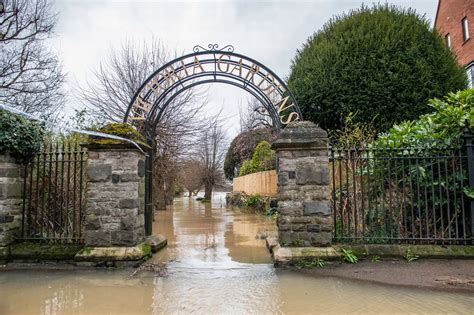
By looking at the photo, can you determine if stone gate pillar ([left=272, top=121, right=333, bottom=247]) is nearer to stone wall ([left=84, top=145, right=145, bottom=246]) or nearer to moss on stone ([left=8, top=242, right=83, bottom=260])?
stone wall ([left=84, top=145, right=145, bottom=246])

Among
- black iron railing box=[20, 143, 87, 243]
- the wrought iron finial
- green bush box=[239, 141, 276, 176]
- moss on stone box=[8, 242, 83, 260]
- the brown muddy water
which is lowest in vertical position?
the brown muddy water

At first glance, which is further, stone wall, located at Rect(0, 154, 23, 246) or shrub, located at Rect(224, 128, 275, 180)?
shrub, located at Rect(224, 128, 275, 180)

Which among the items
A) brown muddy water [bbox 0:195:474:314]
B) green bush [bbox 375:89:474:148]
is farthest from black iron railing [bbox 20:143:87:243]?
green bush [bbox 375:89:474:148]

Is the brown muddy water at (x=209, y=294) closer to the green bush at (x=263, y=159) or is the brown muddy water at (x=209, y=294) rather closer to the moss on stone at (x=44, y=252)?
the moss on stone at (x=44, y=252)

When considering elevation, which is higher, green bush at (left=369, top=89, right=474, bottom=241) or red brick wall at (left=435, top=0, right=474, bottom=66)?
red brick wall at (left=435, top=0, right=474, bottom=66)

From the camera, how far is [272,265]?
5.36 m

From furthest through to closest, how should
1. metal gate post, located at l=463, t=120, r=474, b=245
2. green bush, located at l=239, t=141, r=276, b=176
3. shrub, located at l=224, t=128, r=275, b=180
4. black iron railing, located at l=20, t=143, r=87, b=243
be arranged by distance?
shrub, located at l=224, t=128, r=275, b=180
green bush, located at l=239, t=141, r=276, b=176
black iron railing, located at l=20, t=143, r=87, b=243
metal gate post, located at l=463, t=120, r=474, b=245

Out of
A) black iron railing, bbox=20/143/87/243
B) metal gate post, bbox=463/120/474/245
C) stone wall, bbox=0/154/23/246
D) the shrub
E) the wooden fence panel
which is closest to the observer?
metal gate post, bbox=463/120/474/245

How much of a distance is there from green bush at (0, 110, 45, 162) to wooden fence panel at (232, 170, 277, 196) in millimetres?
9659

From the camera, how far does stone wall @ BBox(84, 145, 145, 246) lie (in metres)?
5.50

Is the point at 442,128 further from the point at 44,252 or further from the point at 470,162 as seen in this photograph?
the point at 44,252

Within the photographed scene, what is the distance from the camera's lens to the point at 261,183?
16109mm

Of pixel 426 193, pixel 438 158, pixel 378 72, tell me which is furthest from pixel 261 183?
pixel 438 158

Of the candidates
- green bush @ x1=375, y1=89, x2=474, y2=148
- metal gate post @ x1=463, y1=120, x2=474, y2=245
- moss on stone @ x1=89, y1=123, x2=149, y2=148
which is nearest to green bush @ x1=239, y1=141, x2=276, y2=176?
green bush @ x1=375, y1=89, x2=474, y2=148
